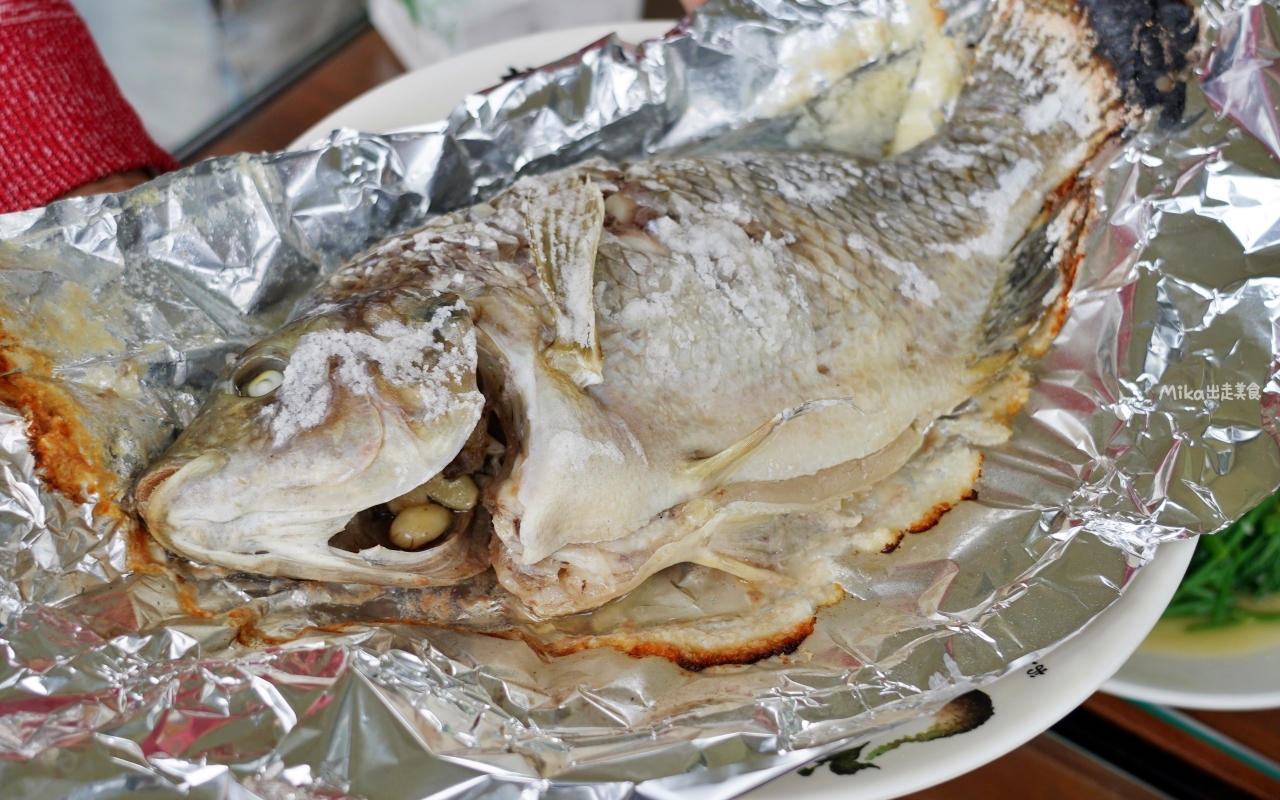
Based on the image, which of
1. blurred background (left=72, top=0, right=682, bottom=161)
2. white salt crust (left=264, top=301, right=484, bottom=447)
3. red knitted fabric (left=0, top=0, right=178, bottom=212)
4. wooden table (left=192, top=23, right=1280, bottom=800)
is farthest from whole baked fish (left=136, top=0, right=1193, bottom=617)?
blurred background (left=72, top=0, right=682, bottom=161)

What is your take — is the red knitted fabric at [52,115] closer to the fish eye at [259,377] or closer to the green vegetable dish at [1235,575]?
the fish eye at [259,377]

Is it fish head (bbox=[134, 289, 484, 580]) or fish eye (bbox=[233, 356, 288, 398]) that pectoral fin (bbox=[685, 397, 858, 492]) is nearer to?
fish head (bbox=[134, 289, 484, 580])

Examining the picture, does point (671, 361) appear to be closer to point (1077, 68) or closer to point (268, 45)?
point (1077, 68)

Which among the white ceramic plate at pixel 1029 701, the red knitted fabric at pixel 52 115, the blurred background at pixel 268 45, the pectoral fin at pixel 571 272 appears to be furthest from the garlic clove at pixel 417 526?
the blurred background at pixel 268 45

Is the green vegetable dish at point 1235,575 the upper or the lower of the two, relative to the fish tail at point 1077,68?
lower

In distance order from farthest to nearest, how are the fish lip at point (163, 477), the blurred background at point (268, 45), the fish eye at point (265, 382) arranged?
the blurred background at point (268, 45), the fish eye at point (265, 382), the fish lip at point (163, 477)

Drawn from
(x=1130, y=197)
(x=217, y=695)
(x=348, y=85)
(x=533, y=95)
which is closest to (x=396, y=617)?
(x=217, y=695)
